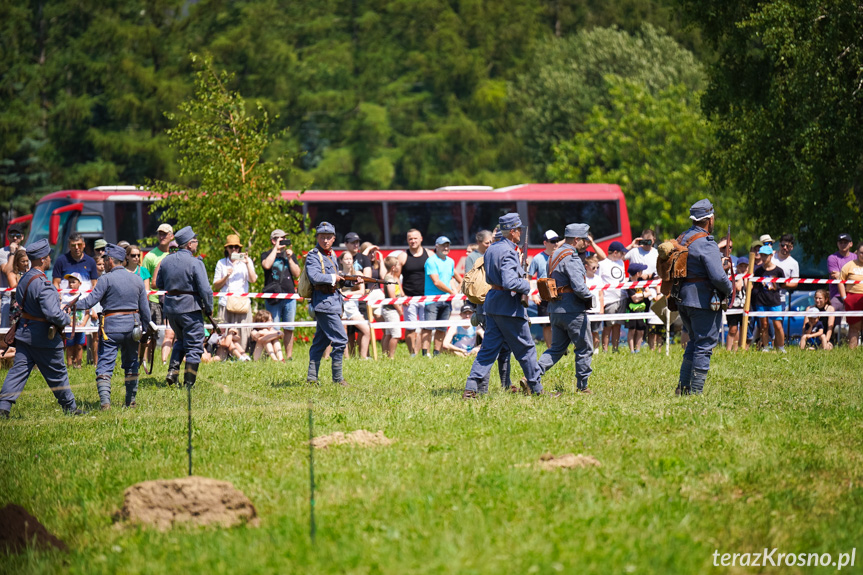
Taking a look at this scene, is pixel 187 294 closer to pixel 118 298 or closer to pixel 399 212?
pixel 118 298

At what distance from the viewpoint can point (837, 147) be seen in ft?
60.4

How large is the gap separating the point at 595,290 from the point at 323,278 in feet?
19.6

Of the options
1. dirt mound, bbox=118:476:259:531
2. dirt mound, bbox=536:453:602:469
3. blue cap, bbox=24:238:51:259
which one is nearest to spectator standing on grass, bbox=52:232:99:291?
blue cap, bbox=24:238:51:259

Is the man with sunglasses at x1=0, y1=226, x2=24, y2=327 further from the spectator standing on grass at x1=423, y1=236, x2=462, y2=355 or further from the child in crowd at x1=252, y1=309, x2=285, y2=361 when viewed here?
the spectator standing on grass at x1=423, y1=236, x2=462, y2=355

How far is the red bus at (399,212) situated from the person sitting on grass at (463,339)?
22.5 ft

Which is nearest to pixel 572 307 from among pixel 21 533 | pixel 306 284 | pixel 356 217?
pixel 306 284

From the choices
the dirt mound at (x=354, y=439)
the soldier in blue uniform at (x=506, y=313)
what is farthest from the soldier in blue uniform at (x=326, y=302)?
the dirt mound at (x=354, y=439)

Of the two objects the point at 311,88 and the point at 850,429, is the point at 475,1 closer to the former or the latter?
the point at 311,88

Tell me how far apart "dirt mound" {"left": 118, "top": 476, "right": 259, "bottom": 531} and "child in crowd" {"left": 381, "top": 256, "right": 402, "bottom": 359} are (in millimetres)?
9789

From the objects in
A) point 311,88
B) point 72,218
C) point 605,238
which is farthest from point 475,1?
point 72,218

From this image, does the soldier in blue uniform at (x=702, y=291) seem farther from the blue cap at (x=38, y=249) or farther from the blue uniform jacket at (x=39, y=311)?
the blue cap at (x=38, y=249)

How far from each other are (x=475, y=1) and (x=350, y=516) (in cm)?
5323

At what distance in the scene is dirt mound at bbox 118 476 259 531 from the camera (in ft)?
20.9

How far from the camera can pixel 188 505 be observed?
6465 mm
